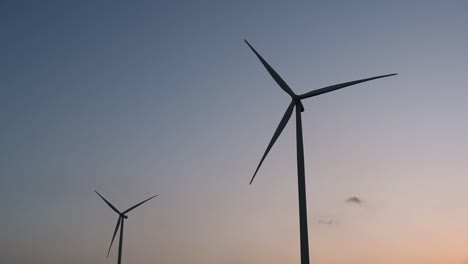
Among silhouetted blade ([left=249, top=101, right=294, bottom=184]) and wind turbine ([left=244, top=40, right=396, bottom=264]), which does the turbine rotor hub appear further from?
silhouetted blade ([left=249, top=101, right=294, bottom=184])

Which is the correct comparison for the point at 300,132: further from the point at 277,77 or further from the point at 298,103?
the point at 277,77

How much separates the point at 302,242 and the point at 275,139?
1460 centimetres

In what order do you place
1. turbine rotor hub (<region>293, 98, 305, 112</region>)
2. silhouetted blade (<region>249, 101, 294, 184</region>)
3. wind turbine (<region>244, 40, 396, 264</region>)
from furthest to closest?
silhouetted blade (<region>249, 101, 294, 184</region>)
turbine rotor hub (<region>293, 98, 305, 112</region>)
wind turbine (<region>244, 40, 396, 264</region>)

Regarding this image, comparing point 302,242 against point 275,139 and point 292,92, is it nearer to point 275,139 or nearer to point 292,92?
point 275,139

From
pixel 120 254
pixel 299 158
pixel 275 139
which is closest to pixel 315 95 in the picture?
pixel 275 139

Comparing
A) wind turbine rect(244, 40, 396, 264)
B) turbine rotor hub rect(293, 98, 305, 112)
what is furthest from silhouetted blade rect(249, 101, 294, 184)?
turbine rotor hub rect(293, 98, 305, 112)

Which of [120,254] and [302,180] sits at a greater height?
[120,254]

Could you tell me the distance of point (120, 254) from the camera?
97812mm

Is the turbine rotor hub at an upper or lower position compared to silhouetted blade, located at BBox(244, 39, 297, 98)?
lower

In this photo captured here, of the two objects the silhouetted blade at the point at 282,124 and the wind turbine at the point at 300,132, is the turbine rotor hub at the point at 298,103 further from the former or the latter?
the silhouetted blade at the point at 282,124

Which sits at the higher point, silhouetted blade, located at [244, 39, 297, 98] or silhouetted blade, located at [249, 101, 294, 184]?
silhouetted blade, located at [244, 39, 297, 98]

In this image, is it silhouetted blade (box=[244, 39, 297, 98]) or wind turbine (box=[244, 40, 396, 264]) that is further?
silhouetted blade (box=[244, 39, 297, 98])

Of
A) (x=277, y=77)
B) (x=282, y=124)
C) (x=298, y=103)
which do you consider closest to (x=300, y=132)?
(x=298, y=103)

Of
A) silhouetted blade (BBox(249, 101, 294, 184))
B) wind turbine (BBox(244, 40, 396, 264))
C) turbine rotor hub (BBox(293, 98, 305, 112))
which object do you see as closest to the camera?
wind turbine (BBox(244, 40, 396, 264))
